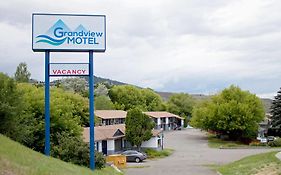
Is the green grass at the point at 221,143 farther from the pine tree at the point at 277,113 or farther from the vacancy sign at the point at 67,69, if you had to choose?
the vacancy sign at the point at 67,69

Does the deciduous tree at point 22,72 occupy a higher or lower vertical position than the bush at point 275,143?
higher

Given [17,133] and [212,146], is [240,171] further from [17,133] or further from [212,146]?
[212,146]

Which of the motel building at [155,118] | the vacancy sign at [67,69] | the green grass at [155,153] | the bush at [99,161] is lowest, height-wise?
the green grass at [155,153]

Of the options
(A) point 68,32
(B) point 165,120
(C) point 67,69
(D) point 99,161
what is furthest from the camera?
(B) point 165,120

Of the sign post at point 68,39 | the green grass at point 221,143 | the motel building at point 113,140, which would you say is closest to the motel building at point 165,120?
the green grass at point 221,143

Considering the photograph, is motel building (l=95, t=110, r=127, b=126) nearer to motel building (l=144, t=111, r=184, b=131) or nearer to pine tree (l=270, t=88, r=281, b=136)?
motel building (l=144, t=111, r=184, b=131)

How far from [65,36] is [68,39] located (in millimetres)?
238

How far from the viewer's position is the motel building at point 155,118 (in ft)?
271

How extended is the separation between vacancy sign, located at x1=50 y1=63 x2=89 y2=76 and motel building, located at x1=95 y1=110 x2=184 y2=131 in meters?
52.0

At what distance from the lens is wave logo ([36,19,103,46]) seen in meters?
27.5

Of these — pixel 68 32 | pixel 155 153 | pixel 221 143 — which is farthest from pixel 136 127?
pixel 68 32

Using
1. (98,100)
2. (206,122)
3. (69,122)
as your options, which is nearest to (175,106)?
(98,100)

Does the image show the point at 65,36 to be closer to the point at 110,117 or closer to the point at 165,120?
the point at 110,117

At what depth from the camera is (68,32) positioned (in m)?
27.6
